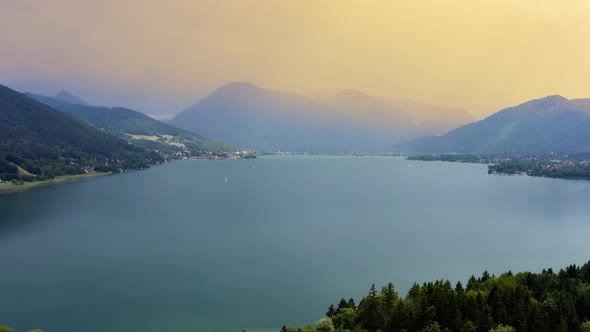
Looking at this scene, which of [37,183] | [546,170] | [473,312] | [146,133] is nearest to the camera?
[473,312]

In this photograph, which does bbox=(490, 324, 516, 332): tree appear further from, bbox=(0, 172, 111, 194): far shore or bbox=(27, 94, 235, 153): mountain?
bbox=(27, 94, 235, 153): mountain

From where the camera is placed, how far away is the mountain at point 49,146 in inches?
2864

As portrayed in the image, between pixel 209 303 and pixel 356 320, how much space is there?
8.20m

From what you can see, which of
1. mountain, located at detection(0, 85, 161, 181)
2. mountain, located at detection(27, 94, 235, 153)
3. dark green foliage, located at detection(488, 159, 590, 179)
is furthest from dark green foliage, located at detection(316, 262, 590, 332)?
mountain, located at detection(27, 94, 235, 153)

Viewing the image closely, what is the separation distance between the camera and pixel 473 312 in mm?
14375

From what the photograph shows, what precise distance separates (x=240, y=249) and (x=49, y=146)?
82.2m

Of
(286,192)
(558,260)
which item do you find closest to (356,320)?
(558,260)

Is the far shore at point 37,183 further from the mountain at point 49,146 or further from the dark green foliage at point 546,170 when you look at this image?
the dark green foliage at point 546,170

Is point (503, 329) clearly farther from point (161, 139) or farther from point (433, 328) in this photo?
point (161, 139)

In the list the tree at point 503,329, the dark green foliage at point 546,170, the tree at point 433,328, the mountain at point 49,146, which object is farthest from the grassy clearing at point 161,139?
the tree at point 503,329

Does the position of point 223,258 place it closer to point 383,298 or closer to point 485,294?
point 383,298

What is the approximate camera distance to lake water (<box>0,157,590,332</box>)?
1992 centimetres

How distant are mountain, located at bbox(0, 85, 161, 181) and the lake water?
1908 centimetres

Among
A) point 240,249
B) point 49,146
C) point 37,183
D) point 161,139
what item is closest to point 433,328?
point 240,249
